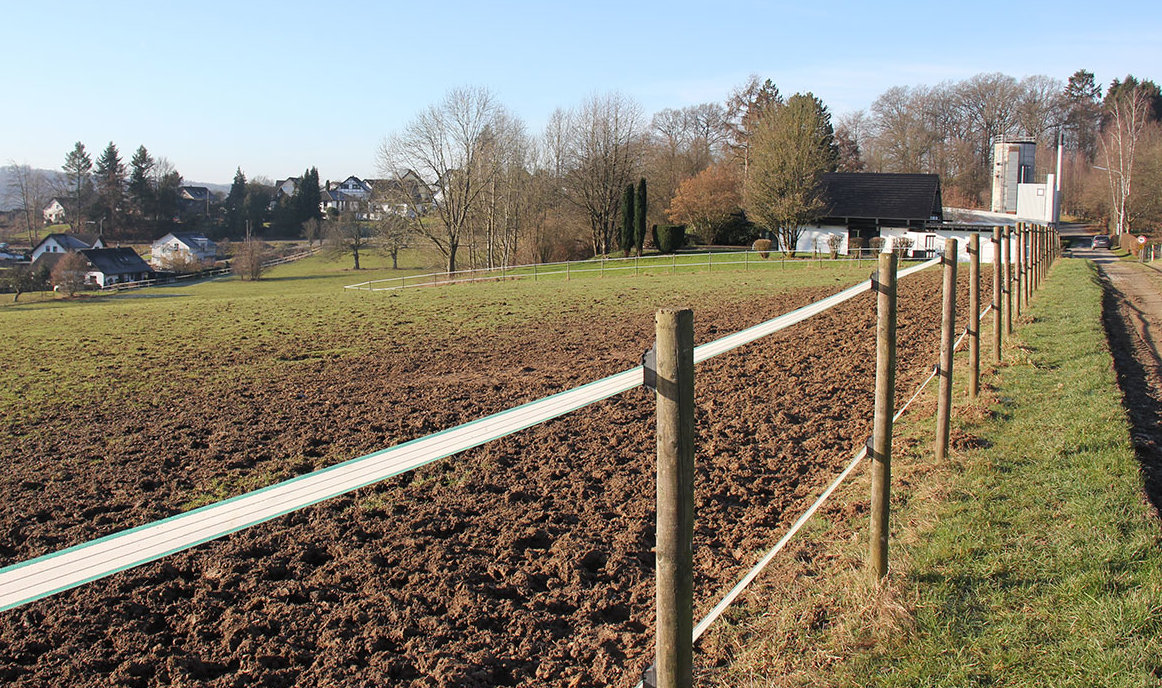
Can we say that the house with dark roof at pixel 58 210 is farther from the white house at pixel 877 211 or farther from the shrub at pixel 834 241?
the shrub at pixel 834 241

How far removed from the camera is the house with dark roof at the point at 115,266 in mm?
69875

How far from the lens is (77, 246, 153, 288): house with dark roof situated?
6988cm

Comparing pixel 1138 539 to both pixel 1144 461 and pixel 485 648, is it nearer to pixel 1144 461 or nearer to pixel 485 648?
pixel 1144 461

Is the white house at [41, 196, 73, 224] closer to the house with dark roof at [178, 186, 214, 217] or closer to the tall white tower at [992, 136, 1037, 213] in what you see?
the house with dark roof at [178, 186, 214, 217]

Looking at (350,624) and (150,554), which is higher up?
(150,554)

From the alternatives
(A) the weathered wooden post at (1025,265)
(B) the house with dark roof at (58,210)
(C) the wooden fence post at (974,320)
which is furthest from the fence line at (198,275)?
(C) the wooden fence post at (974,320)

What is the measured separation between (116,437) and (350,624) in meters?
5.10

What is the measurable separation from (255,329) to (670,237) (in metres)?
41.2

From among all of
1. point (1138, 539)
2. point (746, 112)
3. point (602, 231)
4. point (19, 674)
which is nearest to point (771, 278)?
point (1138, 539)

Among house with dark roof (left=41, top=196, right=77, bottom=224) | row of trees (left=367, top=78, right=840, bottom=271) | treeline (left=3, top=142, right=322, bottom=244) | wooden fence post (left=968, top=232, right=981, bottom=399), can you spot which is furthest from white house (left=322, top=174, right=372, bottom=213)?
wooden fence post (left=968, top=232, right=981, bottom=399)

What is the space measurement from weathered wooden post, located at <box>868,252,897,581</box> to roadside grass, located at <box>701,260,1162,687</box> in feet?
0.43

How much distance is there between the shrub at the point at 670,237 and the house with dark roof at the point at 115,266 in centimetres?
4945

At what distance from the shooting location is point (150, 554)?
Result: 1.69m

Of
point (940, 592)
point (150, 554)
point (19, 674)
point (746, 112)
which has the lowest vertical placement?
point (19, 674)
